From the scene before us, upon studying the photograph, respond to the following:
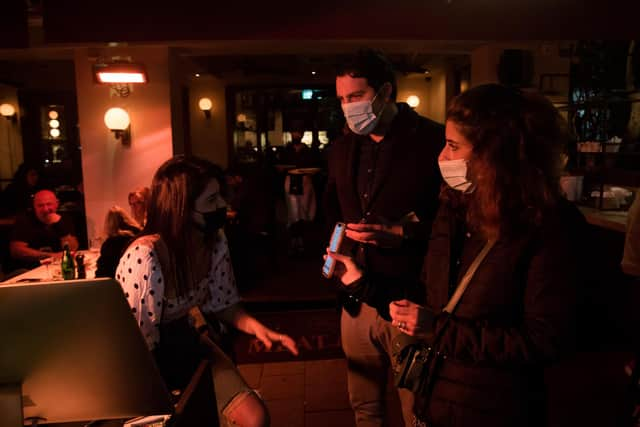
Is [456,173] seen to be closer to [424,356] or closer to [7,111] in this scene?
[424,356]

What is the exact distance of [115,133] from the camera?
5.84 metres

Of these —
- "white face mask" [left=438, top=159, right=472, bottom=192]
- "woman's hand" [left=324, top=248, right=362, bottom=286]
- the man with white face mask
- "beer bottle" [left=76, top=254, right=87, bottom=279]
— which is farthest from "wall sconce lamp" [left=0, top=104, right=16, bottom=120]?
"white face mask" [left=438, top=159, right=472, bottom=192]

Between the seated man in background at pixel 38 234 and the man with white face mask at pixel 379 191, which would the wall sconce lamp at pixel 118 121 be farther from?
the man with white face mask at pixel 379 191

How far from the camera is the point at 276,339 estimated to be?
2113mm

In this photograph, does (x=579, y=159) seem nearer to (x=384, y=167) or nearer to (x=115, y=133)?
(x=384, y=167)

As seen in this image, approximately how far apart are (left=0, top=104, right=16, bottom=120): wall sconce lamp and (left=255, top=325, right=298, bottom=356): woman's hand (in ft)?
36.6

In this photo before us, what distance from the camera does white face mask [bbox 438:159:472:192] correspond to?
1464 mm

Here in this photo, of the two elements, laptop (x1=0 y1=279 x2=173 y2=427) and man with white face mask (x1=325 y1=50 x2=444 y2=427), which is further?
man with white face mask (x1=325 y1=50 x2=444 y2=427)

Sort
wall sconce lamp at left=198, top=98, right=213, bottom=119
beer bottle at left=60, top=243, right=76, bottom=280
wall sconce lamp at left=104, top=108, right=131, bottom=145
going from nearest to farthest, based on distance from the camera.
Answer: beer bottle at left=60, top=243, right=76, bottom=280, wall sconce lamp at left=104, top=108, right=131, bottom=145, wall sconce lamp at left=198, top=98, right=213, bottom=119

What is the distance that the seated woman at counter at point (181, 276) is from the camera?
196 centimetres

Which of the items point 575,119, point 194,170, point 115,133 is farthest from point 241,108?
point 194,170

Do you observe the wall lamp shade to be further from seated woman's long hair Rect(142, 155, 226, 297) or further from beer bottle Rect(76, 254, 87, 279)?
seated woman's long hair Rect(142, 155, 226, 297)

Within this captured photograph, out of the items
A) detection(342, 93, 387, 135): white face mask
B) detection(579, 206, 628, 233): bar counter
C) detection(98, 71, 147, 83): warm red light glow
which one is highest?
detection(98, 71, 147, 83): warm red light glow

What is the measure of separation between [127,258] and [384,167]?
3.64 feet
